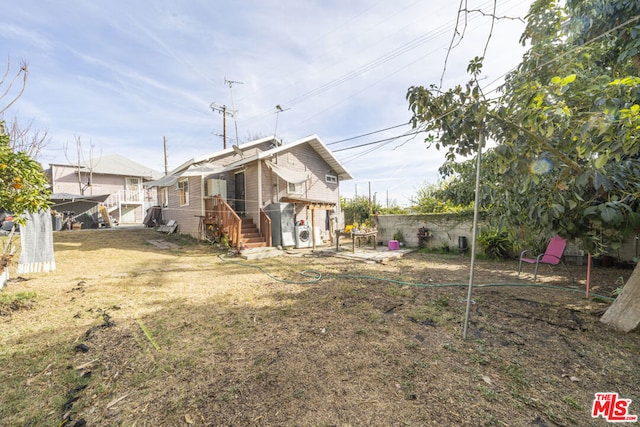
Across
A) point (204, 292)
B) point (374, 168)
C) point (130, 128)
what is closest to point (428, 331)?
point (204, 292)

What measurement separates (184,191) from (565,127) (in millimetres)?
14116

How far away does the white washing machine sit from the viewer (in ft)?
35.6

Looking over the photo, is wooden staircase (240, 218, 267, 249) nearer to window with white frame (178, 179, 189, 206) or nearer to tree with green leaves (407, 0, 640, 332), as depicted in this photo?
window with white frame (178, 179, 189, 206)

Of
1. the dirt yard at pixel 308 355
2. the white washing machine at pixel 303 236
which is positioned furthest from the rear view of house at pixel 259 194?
the dirt yard at pixel 308 355

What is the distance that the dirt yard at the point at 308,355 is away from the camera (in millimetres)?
1793

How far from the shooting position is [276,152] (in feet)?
36.4

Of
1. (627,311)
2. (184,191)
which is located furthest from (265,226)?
(627,311)

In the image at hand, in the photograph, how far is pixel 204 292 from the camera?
4.80 m

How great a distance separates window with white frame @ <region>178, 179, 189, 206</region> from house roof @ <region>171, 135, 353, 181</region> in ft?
2.19

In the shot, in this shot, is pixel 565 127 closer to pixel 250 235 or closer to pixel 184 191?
pixel 250 235

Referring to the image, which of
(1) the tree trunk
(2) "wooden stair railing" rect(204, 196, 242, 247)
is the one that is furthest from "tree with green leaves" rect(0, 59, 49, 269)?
(1) the tree trunk

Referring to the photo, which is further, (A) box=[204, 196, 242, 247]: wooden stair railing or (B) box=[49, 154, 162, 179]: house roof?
(B) box=[49, 154, 162, 179]: house roof

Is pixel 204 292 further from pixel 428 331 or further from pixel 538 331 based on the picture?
pixel 538 331

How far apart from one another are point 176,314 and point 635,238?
10111 mm
